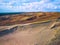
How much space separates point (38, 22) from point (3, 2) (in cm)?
52

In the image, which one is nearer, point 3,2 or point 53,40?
point 53,40

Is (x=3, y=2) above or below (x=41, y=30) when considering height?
above

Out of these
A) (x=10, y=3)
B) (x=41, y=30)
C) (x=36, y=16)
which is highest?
(x=10, y=3)

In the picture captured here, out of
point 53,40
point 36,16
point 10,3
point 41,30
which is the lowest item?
point 53,40

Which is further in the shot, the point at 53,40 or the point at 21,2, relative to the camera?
the point at 21,2

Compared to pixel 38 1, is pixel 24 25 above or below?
below

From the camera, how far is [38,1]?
175 centimetres

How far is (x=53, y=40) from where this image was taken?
5.37ft

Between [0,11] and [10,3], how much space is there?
0.55 feet

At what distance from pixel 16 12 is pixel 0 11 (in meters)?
0.21

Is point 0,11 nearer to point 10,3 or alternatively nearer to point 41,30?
point 10,3

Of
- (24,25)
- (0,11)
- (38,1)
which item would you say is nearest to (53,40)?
(24,25)

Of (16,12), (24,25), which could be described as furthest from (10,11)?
(24,25)

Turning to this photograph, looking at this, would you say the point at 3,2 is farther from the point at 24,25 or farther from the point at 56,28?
the point at 56,28
